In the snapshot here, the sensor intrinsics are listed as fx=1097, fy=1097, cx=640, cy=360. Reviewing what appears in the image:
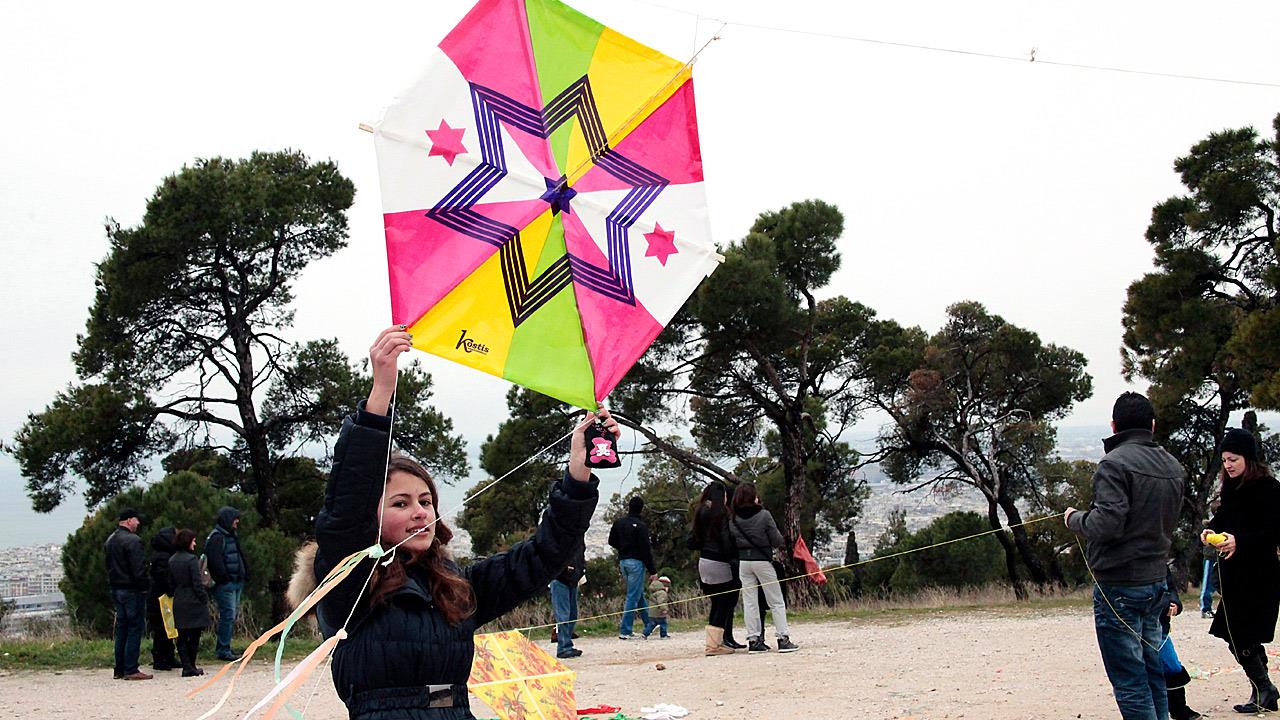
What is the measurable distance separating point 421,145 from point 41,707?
25.4 feet

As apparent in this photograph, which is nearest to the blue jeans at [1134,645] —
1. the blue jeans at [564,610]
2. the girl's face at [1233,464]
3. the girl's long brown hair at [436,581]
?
the girl's face at [1233,464]

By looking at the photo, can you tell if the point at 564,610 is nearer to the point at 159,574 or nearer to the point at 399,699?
the point at 159,574

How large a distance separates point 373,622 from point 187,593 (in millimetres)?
8901

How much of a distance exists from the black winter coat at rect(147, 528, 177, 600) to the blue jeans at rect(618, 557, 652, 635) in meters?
4.84

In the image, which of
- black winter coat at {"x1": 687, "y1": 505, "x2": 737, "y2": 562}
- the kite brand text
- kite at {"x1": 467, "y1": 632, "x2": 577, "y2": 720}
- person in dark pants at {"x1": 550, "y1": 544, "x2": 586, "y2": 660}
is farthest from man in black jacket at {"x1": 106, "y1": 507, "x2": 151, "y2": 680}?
the kite brand text

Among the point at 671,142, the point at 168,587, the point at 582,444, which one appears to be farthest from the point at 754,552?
the point at 582,444

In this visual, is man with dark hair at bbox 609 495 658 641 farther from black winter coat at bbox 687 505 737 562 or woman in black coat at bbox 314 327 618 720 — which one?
woman in black coat at bbox 314 327 618 720

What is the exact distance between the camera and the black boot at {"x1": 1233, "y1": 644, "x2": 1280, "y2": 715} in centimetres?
648

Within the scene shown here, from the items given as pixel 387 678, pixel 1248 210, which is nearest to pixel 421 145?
pixel 387 678

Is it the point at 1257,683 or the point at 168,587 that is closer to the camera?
the point at 1257,683

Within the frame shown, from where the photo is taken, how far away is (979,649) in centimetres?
1073

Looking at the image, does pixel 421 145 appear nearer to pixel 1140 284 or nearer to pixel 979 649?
pixel 979 649

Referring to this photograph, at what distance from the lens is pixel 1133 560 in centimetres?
538

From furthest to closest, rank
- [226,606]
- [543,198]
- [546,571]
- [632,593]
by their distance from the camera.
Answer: [632,593] → [226,606] → [543,198] → [546,571]
